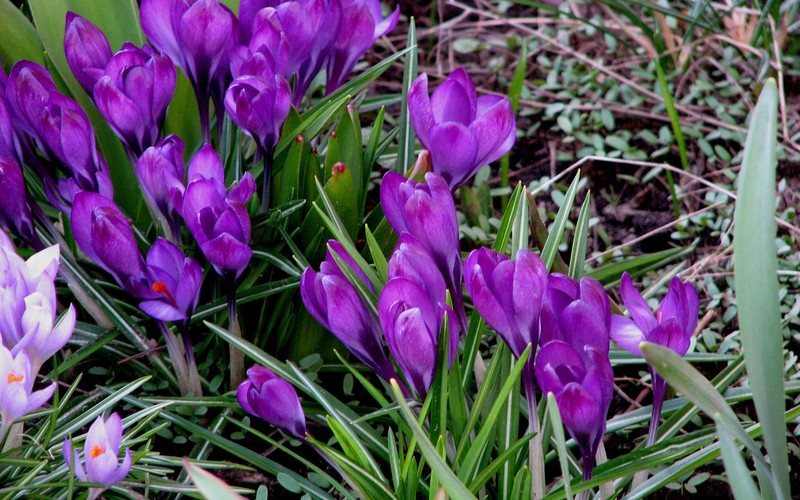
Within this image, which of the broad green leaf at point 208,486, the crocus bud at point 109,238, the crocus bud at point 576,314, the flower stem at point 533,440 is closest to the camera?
the broad green leaf at point 208,486

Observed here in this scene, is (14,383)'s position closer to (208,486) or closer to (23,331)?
(23,331)

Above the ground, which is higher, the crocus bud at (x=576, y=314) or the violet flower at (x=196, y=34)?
the violet flower at (x=196, y=34)

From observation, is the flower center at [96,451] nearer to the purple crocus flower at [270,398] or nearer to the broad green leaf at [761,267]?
the purple crocus flower at [270,398]

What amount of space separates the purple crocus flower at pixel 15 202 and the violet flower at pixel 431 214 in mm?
560

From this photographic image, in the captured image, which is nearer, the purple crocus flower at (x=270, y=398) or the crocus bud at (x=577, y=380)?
the crocus bud at (x=577, y=380)

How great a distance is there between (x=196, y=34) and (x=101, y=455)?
0.68m

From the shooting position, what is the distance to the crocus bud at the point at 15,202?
3.93ft

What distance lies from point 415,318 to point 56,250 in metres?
0.49

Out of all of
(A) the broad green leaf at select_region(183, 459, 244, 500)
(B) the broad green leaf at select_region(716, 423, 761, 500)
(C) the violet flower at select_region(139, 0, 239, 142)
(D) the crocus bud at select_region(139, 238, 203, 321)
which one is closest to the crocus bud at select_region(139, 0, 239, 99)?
(C) the violet flower at select_region(139, 0, 239, 142)

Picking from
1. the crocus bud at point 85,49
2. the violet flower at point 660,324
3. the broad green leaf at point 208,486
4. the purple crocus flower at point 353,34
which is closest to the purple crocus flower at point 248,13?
the purple crocus flower at point 353,34

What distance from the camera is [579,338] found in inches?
37.5

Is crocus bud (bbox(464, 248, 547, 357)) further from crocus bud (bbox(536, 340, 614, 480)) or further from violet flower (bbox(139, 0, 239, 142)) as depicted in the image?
violet flower (bbox(139, 0, 239, 142))

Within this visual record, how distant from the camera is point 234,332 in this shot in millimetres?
1385

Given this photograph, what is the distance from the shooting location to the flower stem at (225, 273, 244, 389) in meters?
Result: 1.29
